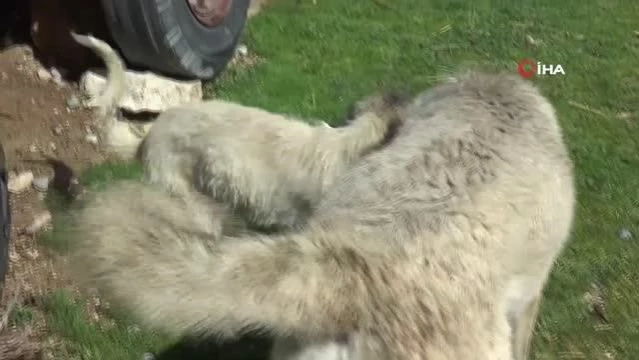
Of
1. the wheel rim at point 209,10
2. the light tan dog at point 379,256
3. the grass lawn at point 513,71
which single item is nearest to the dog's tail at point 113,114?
the grass lawn at point 513,71

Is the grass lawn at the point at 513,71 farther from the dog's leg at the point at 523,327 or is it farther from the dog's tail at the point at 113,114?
the dog's leg at the point at 523,327

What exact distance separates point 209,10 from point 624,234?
104 inches

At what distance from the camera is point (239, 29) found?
243 inches

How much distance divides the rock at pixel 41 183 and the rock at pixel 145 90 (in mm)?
657

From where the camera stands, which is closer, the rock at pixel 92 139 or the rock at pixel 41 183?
the rock at pixel 41 183

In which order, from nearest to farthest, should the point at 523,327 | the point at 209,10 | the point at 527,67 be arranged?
the point at 523,327, the point at 209,10, the point at 527,67

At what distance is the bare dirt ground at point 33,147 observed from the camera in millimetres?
4254

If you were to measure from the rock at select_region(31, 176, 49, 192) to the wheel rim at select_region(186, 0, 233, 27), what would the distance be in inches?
55.4

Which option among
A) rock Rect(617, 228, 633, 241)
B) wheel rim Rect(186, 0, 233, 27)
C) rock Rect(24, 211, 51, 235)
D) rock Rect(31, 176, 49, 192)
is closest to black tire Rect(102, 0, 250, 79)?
wheel rim Rect(186, 0, 233, 27)

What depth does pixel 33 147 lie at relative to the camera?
5.05 metres

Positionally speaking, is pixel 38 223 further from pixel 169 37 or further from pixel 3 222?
pixel 169 37

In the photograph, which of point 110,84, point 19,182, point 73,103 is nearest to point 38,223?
point 19,182

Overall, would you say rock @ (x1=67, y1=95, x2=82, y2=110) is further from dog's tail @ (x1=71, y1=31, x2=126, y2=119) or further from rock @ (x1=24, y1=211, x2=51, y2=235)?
rock @ (x1=24, y1=211, x2=51, y2=235)

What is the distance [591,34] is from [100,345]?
4807 millimetres
